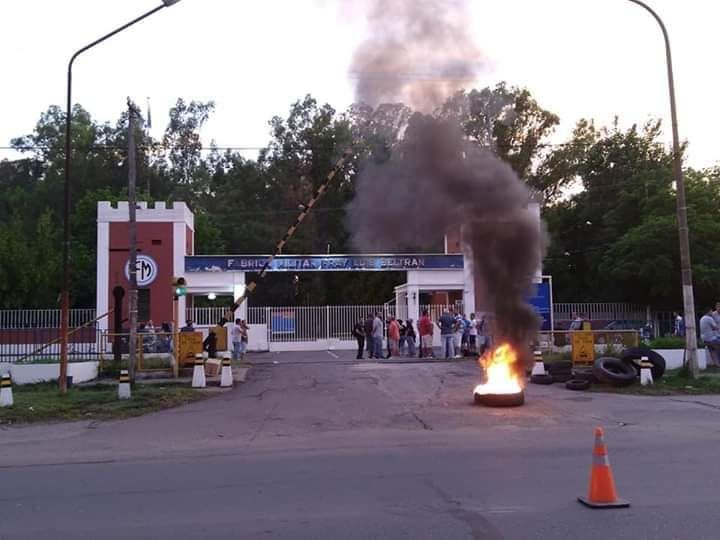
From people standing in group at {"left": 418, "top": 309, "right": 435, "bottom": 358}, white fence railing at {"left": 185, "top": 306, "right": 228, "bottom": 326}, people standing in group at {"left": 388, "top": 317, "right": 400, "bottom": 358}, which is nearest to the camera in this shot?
people standing in group at {"left": 418, "top": 309, "right": 435, "bottom": 358}

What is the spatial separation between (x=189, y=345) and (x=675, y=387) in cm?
1225

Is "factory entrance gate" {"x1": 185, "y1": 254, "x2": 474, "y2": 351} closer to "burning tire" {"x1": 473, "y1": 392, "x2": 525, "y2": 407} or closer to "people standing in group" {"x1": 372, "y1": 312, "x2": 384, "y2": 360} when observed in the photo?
"people standing in group" {"x1": 372, "y1": 312, "x2": 384, "y2": 360}

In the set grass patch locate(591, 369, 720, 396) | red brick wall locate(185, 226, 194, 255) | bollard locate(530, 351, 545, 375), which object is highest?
red brick wall locate(185, 226, 194, 255)

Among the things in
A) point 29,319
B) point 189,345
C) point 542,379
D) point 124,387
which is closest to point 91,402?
point 124,387

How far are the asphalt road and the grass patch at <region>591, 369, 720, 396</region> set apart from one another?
0.85m

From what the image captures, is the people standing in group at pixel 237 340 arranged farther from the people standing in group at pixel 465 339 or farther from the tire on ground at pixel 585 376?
the tire on ground at pixel 585 376

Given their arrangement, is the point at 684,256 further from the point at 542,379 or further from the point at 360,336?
the point at 360,336

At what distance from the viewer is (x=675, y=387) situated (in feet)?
53.4

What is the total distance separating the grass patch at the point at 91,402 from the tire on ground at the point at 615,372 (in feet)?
28.3

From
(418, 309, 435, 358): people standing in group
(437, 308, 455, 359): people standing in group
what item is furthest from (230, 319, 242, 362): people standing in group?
(437, 308, 455, 359): people standing in group

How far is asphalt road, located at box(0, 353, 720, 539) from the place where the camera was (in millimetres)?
6121

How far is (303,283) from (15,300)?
58.9ft

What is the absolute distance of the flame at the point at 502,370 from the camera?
14.2 metres

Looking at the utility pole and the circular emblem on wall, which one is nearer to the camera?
the utility pole
